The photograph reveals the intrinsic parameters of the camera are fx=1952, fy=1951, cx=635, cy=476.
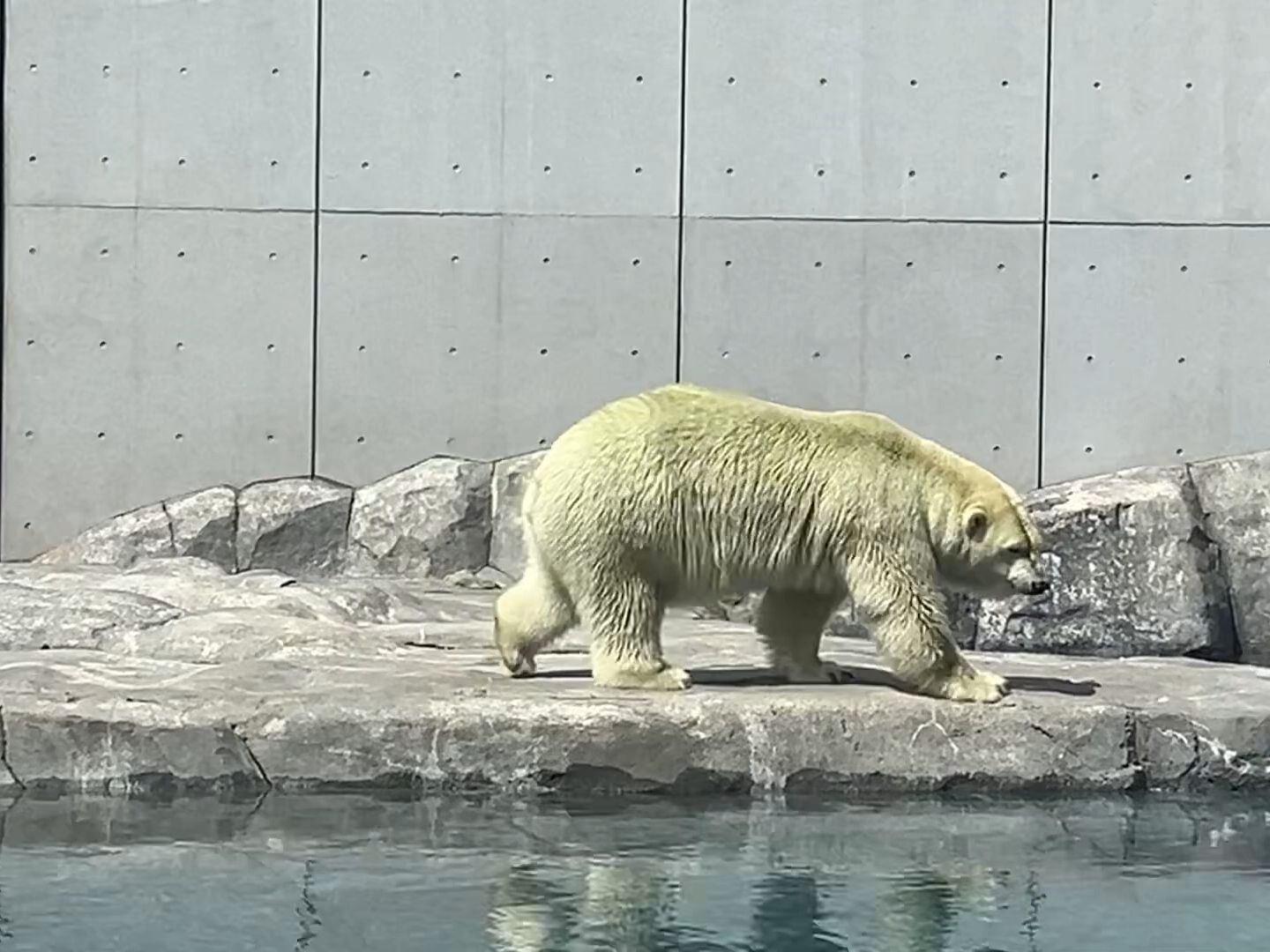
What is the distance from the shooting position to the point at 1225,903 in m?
4.83

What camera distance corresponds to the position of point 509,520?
33.8ft

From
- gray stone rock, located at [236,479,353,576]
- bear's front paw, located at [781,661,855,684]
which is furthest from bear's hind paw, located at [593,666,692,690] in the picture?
gray stone rock, located at [236,479,353,576]

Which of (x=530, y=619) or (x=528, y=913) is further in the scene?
(x=530, y=619)

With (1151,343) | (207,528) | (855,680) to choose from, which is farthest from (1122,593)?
(207,528)

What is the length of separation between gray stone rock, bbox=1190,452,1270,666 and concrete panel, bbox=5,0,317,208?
16.7 feet

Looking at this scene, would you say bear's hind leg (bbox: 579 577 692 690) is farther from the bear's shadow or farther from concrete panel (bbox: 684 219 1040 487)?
concrete panel (bbox: 684 219 1040 487)

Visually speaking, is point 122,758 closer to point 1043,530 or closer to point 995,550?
point 995,550

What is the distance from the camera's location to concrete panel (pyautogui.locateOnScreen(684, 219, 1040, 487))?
10523mm

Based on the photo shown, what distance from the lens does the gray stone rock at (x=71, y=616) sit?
24.7ft

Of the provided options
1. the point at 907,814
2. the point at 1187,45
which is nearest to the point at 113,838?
the point at 907,814

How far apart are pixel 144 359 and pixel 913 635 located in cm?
587

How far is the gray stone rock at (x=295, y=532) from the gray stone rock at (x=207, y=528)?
5cm

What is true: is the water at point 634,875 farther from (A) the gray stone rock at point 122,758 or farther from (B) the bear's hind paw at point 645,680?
(B) the bear's hind paw at point 645,680

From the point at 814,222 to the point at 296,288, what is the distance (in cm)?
285
